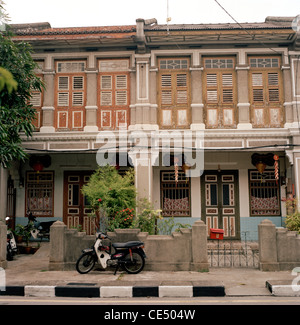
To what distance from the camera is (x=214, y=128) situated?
42.9 ft

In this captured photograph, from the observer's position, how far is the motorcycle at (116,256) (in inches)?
359

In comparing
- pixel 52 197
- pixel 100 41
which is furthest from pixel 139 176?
pixel 100 41

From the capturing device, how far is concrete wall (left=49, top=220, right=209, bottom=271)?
9430mm

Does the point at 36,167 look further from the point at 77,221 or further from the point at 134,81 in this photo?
the point at 134,81

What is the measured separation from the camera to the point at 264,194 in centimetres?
1423

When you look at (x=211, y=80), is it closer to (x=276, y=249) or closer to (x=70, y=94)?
(x=70, y=94)

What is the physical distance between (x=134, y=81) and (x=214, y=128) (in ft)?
10.5

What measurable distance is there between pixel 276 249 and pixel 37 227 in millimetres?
8084

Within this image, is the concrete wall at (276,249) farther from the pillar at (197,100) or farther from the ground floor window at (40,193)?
the ground floor window at (40,193)

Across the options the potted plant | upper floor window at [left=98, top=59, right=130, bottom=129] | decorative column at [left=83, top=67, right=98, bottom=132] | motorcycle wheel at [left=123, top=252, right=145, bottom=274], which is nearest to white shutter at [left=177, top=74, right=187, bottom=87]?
upper floor window at [left=98, top=59, right=130, bottom=129]

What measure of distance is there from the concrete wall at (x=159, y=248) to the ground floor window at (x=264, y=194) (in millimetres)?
5342

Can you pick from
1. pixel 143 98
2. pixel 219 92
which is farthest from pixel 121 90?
pixel 219 92

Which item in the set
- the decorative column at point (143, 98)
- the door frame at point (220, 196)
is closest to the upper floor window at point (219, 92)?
the decorative column at point (143, 98)

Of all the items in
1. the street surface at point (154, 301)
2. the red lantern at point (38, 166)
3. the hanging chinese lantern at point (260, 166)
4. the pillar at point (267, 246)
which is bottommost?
the street surface at point (154, 301)
